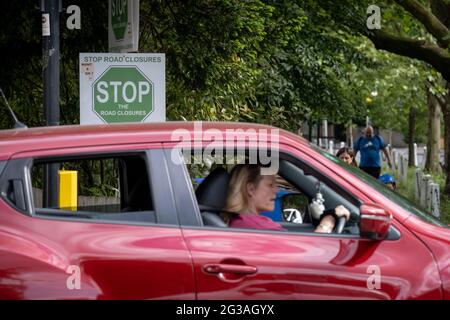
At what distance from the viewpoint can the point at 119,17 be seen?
32.7 ft

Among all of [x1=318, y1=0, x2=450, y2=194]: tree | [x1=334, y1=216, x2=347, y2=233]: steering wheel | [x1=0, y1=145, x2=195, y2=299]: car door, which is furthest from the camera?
[x1=318, y1=0, x2=450, y2=194]: tree

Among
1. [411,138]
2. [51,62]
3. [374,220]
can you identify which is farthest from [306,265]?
[411,138]

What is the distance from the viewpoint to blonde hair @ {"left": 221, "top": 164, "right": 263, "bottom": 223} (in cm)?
496

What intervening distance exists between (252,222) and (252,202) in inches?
7.0

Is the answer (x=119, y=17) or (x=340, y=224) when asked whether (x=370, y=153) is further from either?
(x=340, y=224)

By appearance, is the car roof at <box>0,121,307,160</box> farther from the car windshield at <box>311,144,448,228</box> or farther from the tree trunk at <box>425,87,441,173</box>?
the tree trunk at <box>425,87,441,173</box>

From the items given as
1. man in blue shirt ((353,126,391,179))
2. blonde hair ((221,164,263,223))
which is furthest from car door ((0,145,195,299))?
man in blue shirt ((353,126,391,179))

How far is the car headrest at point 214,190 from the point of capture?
491 cm

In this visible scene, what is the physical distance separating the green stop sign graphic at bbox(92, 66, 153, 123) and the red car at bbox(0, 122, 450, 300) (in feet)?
15.1

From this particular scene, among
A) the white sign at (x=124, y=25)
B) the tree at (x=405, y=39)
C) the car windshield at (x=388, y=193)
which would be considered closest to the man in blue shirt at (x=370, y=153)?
the tree at (x=405, y=39)
